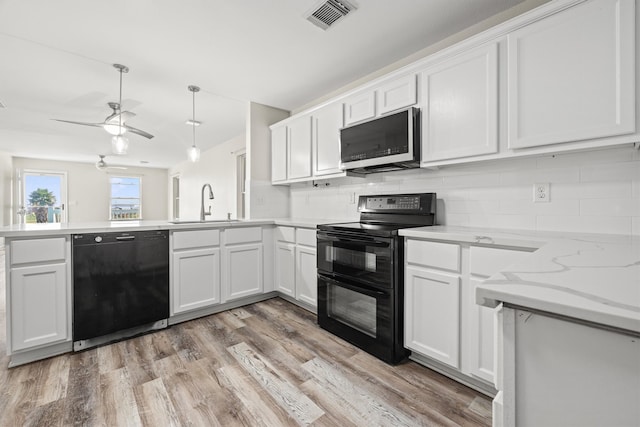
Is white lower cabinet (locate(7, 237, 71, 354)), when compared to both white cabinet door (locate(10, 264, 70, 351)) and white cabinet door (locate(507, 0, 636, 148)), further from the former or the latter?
white cabinet door (locate(507, 0, 636, 148))

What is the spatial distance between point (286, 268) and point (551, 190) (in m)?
2.33

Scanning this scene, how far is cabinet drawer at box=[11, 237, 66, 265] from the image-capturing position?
1.92 m

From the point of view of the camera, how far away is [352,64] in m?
2.70

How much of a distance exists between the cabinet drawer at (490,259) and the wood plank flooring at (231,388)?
718 millimetres

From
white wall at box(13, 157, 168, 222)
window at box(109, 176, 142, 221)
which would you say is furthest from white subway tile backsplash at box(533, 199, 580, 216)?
window at box(109, 176, 142, 221)

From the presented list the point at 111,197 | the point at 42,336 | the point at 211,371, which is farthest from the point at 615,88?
the point at 111,197

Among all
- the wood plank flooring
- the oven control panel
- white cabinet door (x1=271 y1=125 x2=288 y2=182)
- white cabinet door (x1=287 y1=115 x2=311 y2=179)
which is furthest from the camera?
white cabinet door (x1=271 y1=125 x2=288 y2=182)

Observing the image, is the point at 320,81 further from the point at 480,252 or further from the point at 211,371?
the point at 211,371

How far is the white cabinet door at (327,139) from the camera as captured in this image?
2.78m

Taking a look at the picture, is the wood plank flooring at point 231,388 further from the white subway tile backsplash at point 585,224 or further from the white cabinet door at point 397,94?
the white cabinet door at point 397,94

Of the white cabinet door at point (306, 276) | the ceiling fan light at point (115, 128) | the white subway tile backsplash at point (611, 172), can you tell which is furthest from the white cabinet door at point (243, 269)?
the white subway tile backsplash at point (611, 172)

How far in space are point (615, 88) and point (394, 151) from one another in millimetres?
1175

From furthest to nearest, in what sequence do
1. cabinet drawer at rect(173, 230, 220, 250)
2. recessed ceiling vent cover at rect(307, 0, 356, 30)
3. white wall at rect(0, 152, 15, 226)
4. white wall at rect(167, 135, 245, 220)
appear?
white wall at rect(0, 152, 15, 226)
white wall at rect(167, 135, 245, 220)
cabinet drawer at rect(173, 230, 220, 250)
recessed ceiling vent cover at rect(307, 0, 356, 30)

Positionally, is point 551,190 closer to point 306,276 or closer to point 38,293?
point 306,276
